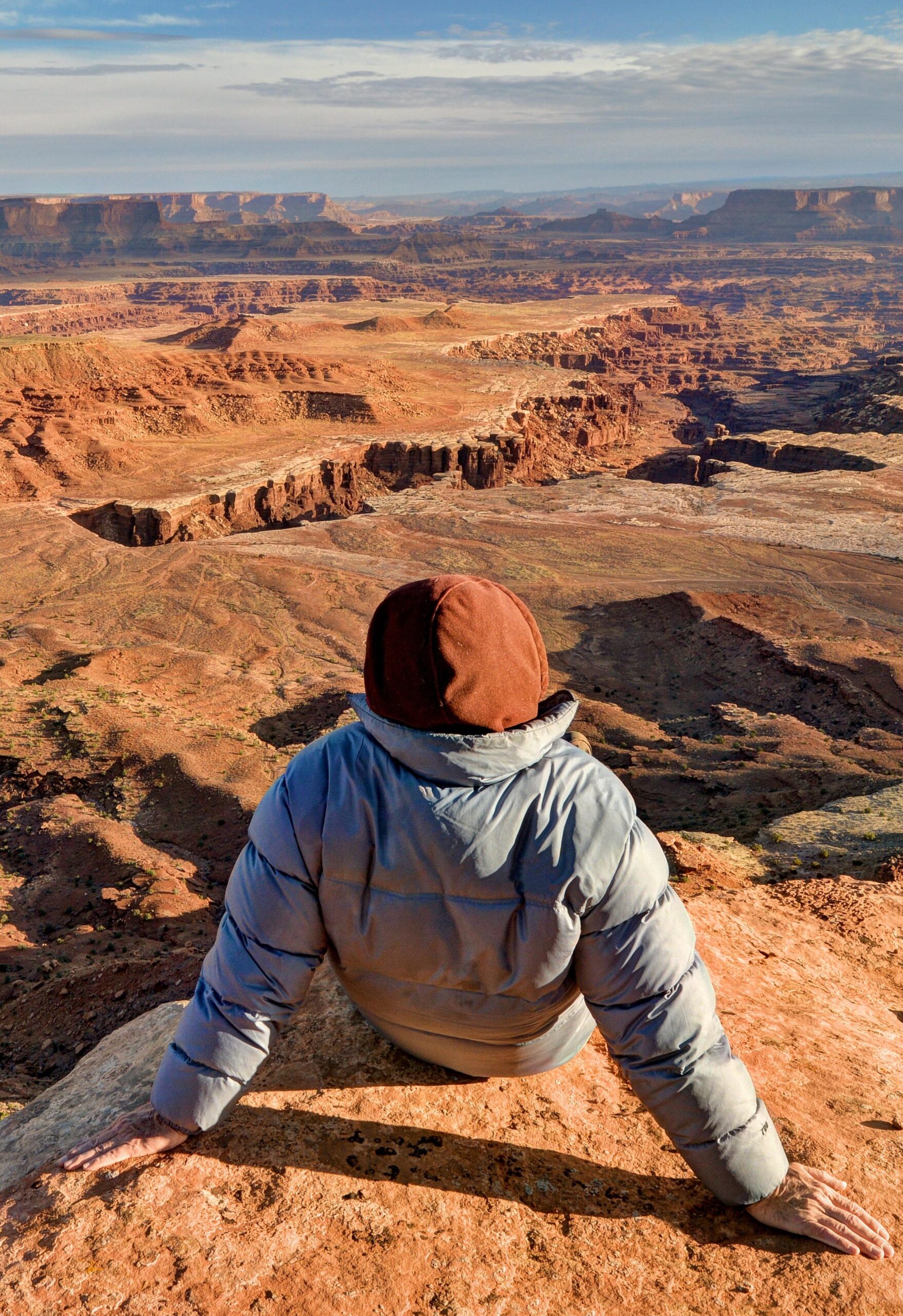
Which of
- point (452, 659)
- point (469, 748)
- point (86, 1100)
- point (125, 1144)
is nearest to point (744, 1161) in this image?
point (469, 748)

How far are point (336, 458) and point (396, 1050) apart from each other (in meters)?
43.9

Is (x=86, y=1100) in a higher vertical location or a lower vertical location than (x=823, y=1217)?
lower

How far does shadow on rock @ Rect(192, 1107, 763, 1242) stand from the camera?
297 cm

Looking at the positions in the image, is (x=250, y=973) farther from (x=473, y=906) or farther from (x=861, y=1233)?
(x=861, y=1233)

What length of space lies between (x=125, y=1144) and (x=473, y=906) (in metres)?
1.53

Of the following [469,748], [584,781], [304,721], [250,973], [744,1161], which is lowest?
[304,721]

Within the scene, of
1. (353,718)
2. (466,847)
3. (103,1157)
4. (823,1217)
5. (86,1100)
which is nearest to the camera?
(466,847)

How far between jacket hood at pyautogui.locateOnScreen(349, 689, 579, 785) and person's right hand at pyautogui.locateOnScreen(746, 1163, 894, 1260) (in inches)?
67.6

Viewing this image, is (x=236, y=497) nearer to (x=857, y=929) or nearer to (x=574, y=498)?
(x=574, y=498)

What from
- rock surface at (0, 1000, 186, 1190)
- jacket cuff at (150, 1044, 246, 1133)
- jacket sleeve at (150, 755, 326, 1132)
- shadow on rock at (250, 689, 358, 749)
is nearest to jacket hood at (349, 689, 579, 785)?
jacket sleeve at (150, 755, 326, 1132)

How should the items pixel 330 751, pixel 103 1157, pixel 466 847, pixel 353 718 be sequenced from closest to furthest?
1. pixel 466 847
2. pixel 330 751
3. pixel 103 1157
4. pixel 353 718

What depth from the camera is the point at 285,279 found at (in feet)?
454

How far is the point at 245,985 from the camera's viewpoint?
2.70 meters

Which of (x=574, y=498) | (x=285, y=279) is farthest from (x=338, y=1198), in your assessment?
(x=285, y=279)
